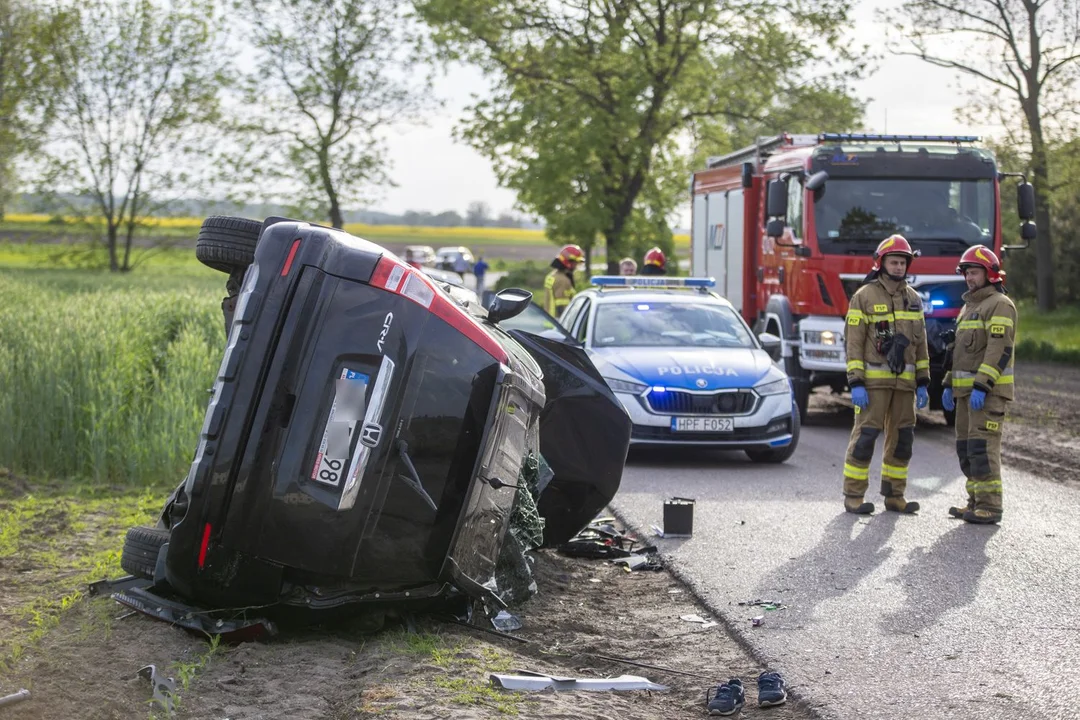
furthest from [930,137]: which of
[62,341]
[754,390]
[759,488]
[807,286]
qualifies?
[62,341]

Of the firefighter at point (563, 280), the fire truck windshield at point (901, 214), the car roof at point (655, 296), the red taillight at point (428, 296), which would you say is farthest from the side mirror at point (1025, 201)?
the red taillight at point (428, 296)

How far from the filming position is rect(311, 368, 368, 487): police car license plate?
514cm

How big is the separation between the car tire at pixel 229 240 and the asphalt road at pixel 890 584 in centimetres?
286

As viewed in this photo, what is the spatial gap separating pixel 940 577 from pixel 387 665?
3.47 metres

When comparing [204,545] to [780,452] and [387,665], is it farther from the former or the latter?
[780,452]

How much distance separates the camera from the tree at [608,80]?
108ft

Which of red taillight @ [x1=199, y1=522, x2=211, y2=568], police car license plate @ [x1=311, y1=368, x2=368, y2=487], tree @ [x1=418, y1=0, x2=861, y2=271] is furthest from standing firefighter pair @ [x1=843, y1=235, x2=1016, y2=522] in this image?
tree @ [x1=418, y1=0, x2=861, y2=271]

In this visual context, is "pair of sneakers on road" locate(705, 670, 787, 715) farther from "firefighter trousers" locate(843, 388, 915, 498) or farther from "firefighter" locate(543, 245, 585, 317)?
"firefighter" locate(543, 245, 585, 317)

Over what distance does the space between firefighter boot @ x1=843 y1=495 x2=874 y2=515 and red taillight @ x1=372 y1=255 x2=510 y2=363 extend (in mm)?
4719

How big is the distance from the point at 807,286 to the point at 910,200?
4.73 ft


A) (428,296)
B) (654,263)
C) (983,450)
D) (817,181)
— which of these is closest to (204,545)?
(428,296)

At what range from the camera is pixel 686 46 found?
33.0 metres

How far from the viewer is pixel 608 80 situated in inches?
1298

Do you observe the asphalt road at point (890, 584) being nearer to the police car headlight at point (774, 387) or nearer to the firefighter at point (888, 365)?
the firefighter at point (888, 365)
